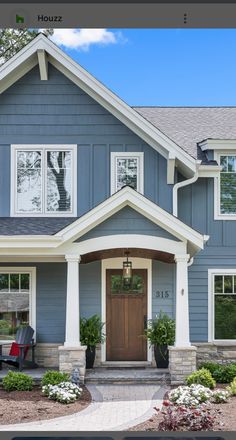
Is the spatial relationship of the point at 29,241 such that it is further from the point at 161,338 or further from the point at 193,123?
the point at 193,123

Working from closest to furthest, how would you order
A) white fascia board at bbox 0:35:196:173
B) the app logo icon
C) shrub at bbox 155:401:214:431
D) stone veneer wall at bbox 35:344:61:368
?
the app logo icon
shrub at bbox 155:401:214:431
white fascia board at bbox 0:35:196:173
stone veneer wall at bbox 35:344:61:368

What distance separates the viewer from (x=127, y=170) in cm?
973

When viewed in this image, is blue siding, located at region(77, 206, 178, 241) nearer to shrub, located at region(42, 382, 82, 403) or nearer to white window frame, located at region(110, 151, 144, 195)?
white window frame, located at region(110, 151, 144, 195)

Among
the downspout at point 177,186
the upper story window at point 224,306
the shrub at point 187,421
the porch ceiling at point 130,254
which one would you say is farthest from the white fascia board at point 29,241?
the shrub at point 187,421

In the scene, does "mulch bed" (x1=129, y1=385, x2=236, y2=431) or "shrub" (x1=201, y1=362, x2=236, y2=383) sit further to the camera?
"shrub" (x1=201, y1=362, x2=236, y2=383)

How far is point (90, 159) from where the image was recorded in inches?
381

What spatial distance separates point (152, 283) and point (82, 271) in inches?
47.2

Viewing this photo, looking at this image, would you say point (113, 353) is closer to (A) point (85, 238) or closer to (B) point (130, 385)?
(B) point (130, 385)

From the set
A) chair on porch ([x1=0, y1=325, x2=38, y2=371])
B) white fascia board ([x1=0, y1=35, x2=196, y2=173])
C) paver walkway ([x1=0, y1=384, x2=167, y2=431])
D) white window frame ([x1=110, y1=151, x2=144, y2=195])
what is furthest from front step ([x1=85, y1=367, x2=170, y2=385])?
white fascia board ([x1=0, y1=35, x2=196, y2=173])

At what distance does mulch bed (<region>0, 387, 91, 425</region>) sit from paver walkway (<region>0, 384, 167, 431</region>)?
0.46ft

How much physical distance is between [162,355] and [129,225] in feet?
7.57

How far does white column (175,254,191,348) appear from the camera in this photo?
8383mm

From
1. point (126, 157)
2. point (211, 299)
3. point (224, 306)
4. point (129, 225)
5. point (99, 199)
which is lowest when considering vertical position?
point (224, 306)

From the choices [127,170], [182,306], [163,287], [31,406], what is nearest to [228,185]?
[127,170]
